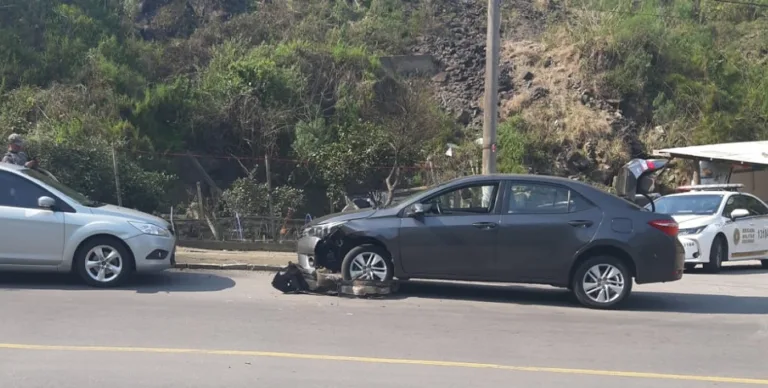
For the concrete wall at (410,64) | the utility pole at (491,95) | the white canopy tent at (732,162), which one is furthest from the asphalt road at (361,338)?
the concrete wall at (410,64)

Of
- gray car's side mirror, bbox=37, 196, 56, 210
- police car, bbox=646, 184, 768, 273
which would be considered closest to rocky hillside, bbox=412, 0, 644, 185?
police car, bbox=646, 184, 768, 273

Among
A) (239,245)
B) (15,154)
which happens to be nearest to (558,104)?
(239,245)

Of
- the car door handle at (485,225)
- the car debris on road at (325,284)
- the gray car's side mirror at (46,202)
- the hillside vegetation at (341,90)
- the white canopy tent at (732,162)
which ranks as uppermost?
the hillside vegetation at (341,90)

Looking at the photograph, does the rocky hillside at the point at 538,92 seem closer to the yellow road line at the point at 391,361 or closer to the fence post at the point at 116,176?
the fence post at the point at 116,176

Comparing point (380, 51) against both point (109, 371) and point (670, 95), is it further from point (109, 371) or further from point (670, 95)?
point (109, 371)

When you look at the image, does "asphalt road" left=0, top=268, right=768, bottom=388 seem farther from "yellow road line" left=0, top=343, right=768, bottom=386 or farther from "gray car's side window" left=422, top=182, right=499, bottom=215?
"gray car's side window" left=422, top=182, right=499, bottom=215

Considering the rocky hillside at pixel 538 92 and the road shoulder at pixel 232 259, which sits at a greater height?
the rocky hillside at pixel 538 92

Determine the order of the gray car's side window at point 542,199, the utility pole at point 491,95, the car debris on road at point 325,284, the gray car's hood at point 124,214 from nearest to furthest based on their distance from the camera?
the gray car's side window at point 542,199 → the car debris on road at point 325,284 → the gray car's hood at point 124,214 → the utility pole at point 491,95

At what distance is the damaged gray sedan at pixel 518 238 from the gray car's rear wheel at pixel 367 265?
0.04 feet

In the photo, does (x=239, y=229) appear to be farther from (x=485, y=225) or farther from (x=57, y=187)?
(x=485, y=225)

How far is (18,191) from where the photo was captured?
11211 mm

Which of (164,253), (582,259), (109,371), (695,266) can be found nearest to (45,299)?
(164,253)

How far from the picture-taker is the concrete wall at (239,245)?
16.1 meters

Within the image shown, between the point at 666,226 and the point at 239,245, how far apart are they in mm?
8381
